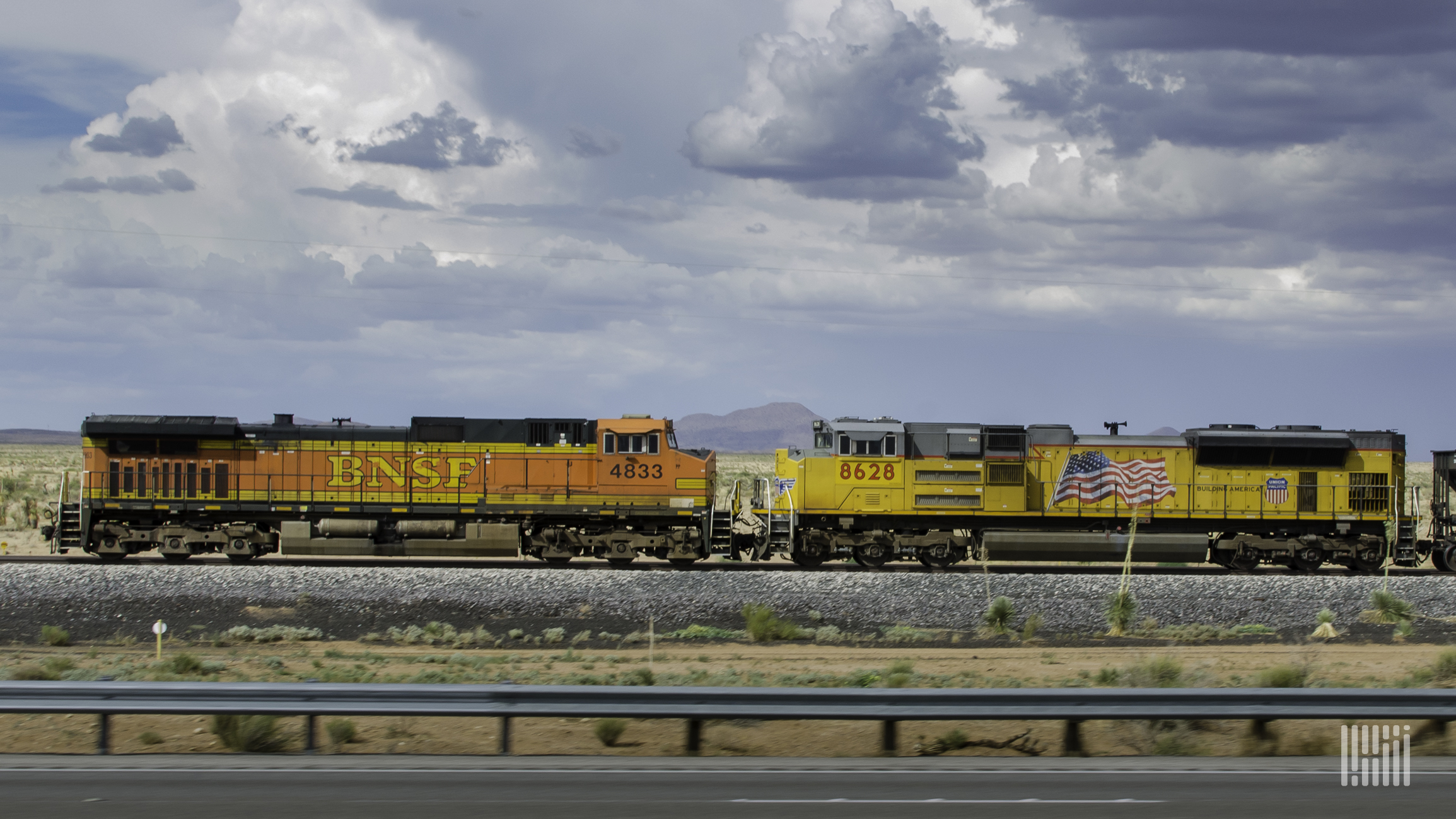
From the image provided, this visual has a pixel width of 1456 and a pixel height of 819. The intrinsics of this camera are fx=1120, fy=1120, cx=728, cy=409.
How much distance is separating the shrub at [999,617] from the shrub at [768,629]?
3.43 meters

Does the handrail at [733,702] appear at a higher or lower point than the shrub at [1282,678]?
higher

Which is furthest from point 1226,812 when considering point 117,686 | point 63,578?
point 63,578

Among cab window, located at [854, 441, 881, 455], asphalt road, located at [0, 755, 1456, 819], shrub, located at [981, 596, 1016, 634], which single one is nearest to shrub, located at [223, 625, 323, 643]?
asphalt road, located at [0, 755, 1456, 819]

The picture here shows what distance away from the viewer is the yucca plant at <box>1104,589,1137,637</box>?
65.7 feet

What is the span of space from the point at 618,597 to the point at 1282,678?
12.0 meters

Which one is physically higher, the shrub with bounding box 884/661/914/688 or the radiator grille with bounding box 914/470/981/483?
the radiator grille with bounding box 914/470/981/483

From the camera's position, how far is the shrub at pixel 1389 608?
2081 centimetres

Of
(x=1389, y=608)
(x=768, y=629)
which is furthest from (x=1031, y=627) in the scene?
(x=1389, y=608)

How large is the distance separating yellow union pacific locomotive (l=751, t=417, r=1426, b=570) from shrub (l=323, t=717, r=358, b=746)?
15.7 metres

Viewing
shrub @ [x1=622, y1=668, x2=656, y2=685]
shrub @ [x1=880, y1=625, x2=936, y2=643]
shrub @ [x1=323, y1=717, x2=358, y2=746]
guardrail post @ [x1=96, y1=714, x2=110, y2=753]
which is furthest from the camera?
shrub @ [x1=880, y1=625, x2=936, y2=643]

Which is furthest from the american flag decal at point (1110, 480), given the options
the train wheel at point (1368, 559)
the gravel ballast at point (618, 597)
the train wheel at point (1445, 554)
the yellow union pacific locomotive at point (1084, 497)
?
the train wheel at point (1445, 554)

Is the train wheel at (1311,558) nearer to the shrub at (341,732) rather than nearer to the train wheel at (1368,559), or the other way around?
the train wheel at (1368,559)

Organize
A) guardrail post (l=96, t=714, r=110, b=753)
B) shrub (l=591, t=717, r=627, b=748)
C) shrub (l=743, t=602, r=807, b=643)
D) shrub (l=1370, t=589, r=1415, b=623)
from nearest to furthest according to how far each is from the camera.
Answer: guardrail post (l=96, t=714, r=110, b=753) < shrub (l=591, t=717, r=627, b=748) < shrub (l=743, t=602, r=807, b=643) < shrub (l=1370, t=589, r=1415, b=623)

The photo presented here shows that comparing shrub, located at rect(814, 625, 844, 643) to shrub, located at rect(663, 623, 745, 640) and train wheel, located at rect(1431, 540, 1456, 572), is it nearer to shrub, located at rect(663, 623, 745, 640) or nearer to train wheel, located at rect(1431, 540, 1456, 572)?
shrub, located at rect(663, 623, 745, 640)
